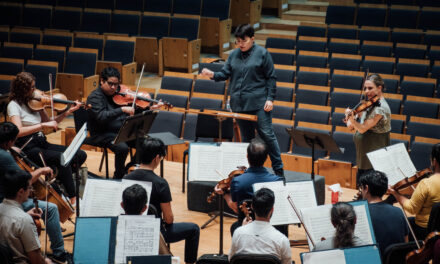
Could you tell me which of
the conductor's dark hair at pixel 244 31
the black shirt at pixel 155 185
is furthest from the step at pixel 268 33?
the black shirt at pixel 155 185

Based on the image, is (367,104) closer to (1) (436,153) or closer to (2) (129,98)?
(1) (436,153)

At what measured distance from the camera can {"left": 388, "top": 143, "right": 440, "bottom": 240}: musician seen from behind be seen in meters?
3.35

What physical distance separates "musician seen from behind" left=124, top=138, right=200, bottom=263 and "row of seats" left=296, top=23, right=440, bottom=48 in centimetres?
517

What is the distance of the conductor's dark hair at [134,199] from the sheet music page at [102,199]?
12.5 inches

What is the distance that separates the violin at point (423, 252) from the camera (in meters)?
2.89

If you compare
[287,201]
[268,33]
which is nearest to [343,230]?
[287,201]

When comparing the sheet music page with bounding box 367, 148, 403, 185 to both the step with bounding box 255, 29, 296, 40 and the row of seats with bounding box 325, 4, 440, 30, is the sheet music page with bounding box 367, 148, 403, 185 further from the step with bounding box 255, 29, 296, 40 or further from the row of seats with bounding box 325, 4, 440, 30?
the step with bounding box 255, 29, 296, 40

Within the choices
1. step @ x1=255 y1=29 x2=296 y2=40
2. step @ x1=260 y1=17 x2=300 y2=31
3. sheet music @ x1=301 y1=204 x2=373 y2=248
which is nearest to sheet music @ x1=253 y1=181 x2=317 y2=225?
sheet music @ x1=301 y1=204 x2=373 y2=248

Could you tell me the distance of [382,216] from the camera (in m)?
3.20

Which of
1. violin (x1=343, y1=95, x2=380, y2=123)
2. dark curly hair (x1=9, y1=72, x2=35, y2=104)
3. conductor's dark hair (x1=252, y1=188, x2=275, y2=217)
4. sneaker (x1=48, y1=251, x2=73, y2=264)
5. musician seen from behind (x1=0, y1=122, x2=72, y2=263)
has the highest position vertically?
violin (x1=343, y1=95, x2=380, y2=123)

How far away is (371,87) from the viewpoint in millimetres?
4281

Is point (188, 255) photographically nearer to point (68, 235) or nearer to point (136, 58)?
point (68, 235)

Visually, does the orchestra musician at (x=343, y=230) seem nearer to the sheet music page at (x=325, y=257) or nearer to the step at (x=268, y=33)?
the sheet music page at (x=325, y=257)

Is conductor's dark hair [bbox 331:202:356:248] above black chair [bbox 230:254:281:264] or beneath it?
above
